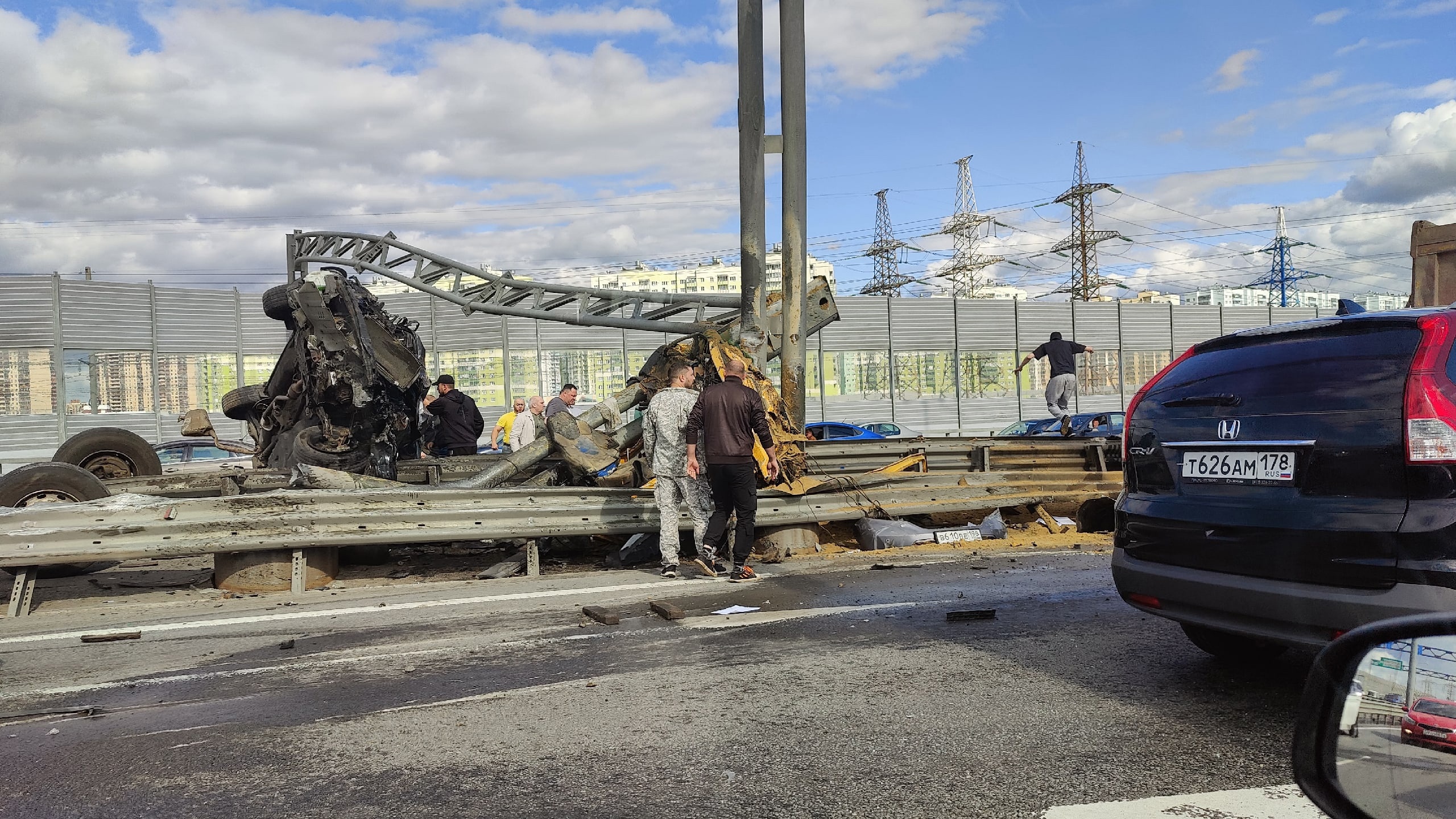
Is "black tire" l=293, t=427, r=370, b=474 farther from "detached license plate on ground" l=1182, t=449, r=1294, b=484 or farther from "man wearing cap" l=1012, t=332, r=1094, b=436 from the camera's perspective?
"man wearing cap" l=1012, t=332, r=1094, b=436

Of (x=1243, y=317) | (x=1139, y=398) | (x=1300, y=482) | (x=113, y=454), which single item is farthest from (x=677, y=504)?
(x=1243, y=317)

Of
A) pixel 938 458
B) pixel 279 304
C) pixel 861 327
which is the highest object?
pixel 861 327

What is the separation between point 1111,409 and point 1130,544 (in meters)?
31.9

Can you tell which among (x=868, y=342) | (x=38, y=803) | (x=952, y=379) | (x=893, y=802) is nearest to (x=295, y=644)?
(x=38, y=803)

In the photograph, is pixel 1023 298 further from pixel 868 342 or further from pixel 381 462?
pixel 381 462

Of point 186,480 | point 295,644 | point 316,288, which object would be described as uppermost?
point 316,288

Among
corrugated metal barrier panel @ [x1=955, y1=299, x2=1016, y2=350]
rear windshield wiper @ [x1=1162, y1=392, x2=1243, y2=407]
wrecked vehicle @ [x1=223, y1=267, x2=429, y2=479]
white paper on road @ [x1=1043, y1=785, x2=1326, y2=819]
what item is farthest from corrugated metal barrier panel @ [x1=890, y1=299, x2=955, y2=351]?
white paper on road @ [x1=1043, y1=785, x2=1326, y2=819]

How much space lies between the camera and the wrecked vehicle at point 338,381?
31.2 feet

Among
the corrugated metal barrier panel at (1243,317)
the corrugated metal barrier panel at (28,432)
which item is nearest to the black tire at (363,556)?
the corrugated metal barrier panel at (28,432)

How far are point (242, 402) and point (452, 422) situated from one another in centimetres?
297

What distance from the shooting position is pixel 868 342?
98.3 ft

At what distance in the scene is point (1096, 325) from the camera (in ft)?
112

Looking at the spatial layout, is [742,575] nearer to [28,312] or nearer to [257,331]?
[257,331]

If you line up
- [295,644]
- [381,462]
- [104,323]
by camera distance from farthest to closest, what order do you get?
[104,323] < [381,462] < [295,644]
